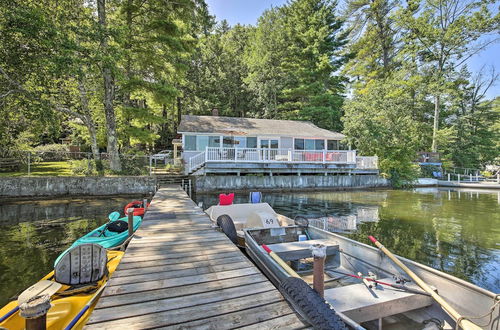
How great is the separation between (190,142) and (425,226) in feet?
50.2

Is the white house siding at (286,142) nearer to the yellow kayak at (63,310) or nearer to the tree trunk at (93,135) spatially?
the tree trunk at (93,135)

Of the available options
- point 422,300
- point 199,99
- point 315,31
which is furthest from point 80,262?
point 315,31

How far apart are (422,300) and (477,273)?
362 cm

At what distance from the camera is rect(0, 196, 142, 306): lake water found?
5043 mm

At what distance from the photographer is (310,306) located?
90.7 inches

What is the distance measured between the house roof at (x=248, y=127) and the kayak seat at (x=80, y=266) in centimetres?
1502

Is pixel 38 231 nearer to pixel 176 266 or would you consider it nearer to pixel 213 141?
pixel 176 266

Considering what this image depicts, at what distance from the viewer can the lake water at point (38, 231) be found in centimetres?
504

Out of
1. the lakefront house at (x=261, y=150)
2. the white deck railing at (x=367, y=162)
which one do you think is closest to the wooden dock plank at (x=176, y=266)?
the lakefront house at (x=261, y=150)

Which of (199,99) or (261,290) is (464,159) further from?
(261,290)

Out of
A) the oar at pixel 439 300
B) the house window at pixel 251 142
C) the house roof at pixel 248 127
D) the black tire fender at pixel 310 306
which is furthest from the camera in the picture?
the house window at pixel 251 142

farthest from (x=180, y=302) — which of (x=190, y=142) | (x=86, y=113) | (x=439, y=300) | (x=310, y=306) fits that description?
(x=86, y=113)

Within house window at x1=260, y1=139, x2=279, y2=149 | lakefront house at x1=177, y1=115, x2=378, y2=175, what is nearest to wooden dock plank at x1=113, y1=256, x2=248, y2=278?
lakefront house at x1=177, y1=115, x2=378, y2=175

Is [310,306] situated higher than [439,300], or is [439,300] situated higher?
[310,306]
